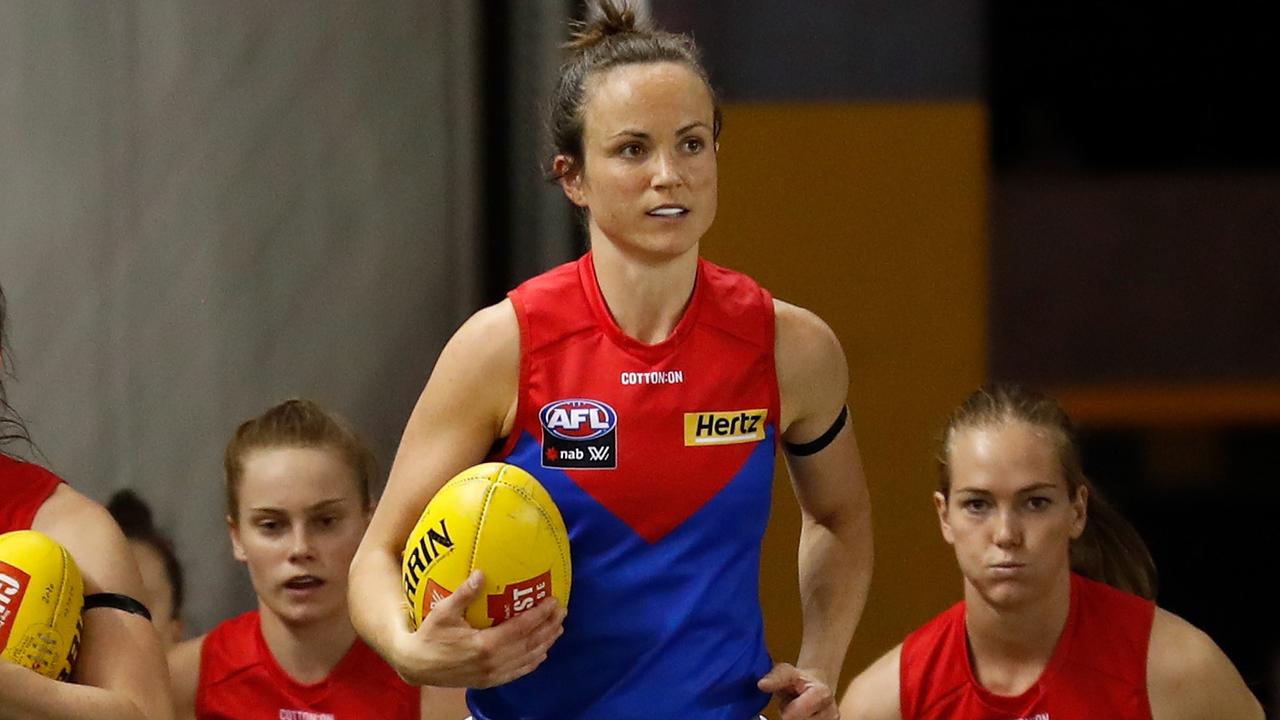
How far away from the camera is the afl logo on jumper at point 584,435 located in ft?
7.61

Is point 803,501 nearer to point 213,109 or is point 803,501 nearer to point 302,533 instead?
point 302,533

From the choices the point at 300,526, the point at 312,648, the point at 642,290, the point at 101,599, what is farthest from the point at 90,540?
the point at 642,290

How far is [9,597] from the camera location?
7.97 feet

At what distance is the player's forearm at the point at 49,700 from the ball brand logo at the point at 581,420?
27.3 inches

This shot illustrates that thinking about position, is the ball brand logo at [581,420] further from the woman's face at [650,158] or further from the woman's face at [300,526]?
the woman's face at [300,526]

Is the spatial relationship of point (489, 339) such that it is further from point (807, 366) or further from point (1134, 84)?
point (1134, 84)

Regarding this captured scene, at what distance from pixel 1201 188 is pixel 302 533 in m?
4.59

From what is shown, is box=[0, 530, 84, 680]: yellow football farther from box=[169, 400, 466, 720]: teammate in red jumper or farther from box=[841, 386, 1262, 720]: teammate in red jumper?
box=[841, 386, 1262, 720]: teammate in red jumper

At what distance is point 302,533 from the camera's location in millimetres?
3062

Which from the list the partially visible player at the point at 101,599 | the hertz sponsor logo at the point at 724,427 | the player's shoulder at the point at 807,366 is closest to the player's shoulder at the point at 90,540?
the partially visible player at the point at 101,599

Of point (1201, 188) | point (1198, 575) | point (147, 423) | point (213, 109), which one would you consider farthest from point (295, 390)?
point (1201, 188)

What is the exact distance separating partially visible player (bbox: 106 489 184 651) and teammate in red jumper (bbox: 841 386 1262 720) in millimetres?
1234

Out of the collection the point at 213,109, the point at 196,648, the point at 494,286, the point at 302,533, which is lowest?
the point at 196,648

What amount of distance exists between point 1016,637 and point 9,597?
5.14 feet
